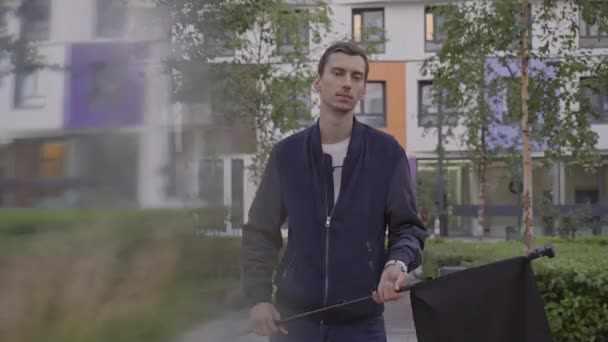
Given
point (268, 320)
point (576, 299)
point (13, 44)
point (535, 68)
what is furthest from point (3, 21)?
point (535, 68)

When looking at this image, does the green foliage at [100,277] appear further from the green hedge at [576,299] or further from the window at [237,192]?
the green hedge at [576,299]

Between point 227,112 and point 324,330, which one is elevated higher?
point 227,112

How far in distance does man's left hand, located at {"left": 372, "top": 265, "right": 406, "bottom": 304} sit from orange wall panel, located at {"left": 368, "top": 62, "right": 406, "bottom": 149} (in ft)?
88.3

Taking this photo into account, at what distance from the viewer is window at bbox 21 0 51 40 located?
556 mm

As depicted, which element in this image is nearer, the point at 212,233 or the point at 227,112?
the point at 212,233

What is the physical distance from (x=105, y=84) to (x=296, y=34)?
41.5 ft

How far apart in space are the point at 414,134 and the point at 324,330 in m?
27.2

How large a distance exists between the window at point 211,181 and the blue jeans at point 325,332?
1393 millimetres

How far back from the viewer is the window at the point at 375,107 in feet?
95.1

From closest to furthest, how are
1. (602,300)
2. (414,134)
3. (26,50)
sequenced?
(26,50) < (602,300) < (414,134)

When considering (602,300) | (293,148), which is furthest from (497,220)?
(293,148)

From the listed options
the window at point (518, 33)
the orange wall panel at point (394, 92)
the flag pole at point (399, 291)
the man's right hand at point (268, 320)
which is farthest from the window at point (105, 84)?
the orange wall panel at point (394, 92)

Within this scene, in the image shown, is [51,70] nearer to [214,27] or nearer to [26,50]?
[26,50]

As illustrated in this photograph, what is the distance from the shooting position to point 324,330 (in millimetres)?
2154
